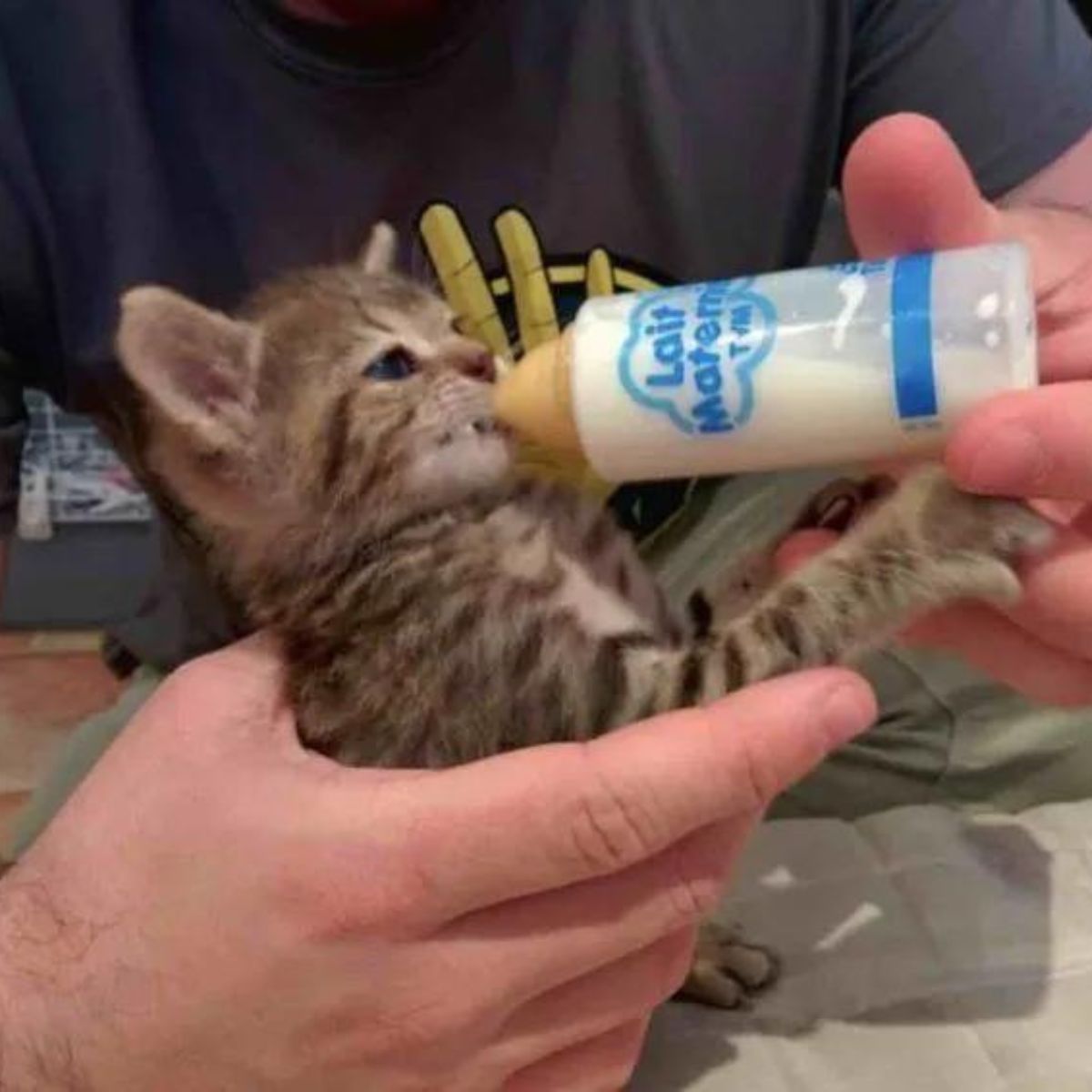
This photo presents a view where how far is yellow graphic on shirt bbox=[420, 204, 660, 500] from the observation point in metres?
1.21

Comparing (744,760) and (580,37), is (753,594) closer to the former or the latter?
(744,760)

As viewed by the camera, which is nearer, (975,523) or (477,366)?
(975,523)

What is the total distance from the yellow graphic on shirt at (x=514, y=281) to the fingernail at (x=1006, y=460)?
0.46 m

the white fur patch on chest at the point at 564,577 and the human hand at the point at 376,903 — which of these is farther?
the white fur patch on chest at the point at 564,577

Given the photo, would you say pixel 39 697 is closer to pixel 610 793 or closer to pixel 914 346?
pixel 610 793

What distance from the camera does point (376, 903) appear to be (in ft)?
2.71

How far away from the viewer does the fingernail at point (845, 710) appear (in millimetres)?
786

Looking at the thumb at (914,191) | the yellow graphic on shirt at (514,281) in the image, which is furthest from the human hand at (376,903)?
the yellow graphic on shirt at (514,281)

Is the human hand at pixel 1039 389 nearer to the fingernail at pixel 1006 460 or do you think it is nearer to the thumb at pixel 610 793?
the fingernail at pixel 1006 460

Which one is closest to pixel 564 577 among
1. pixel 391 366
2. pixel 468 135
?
pixel 391 366

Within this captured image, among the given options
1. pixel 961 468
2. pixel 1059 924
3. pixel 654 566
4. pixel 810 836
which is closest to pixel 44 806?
pixel 654 566


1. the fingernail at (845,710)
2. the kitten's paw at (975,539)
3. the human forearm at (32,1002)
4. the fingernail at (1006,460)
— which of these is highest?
the fingernail at (1006,460)

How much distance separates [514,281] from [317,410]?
28 cm

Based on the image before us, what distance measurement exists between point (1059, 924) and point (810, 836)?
156 mm
